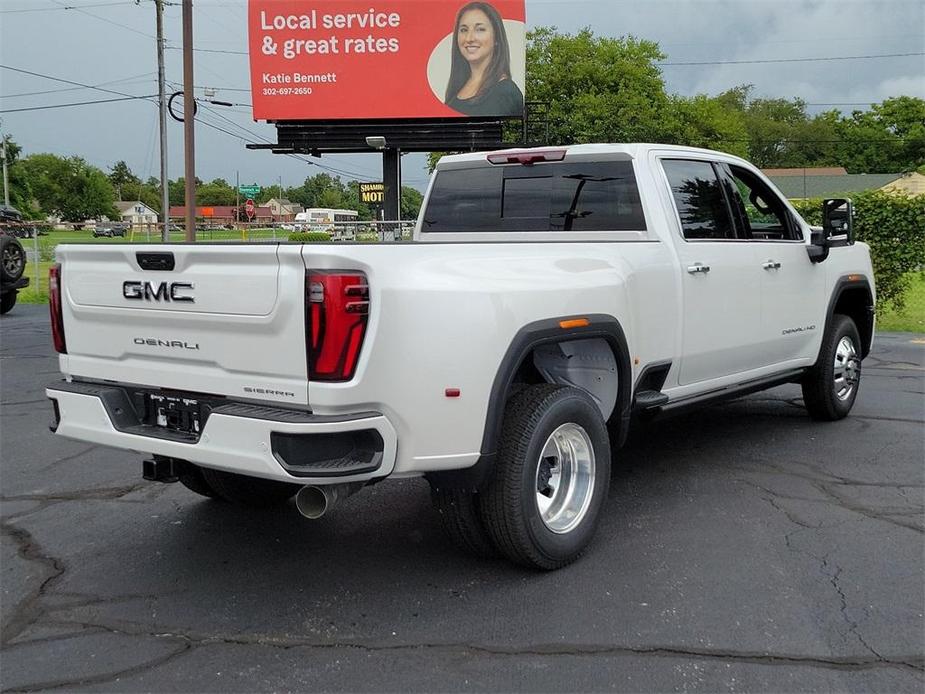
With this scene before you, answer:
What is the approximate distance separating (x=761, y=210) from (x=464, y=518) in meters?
3.54

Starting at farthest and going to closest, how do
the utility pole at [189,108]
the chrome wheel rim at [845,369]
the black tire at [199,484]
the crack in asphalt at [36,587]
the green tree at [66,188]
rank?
the green tree at [66,188] → the utility pole at [189,108] → the chrome wheel rim at [845,369] → the black tire at [199,484] → the crack in asphalt at [36,587]

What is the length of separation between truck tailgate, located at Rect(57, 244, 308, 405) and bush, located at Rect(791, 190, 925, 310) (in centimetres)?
1266

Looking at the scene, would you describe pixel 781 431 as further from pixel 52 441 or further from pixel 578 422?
pixel 52 441

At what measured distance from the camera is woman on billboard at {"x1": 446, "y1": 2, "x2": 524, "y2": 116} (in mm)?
30797

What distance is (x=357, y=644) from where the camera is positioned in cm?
343

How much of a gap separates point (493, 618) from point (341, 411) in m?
1.07

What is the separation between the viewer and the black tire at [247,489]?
15.8 feet

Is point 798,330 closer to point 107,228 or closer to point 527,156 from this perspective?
point 527,156

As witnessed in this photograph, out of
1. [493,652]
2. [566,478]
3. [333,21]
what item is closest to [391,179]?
[333,21]

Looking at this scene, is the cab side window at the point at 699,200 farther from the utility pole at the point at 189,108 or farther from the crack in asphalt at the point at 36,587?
the utility pole at the point at 189,108

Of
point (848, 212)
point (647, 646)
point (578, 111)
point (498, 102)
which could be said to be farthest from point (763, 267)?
point (578, 111)

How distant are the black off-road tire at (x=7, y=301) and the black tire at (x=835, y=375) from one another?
48.4ft

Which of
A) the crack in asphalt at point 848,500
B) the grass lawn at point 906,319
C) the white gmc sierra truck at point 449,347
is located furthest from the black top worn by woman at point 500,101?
the crack in asphalt at point 848,500

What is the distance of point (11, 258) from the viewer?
53.5 feet
